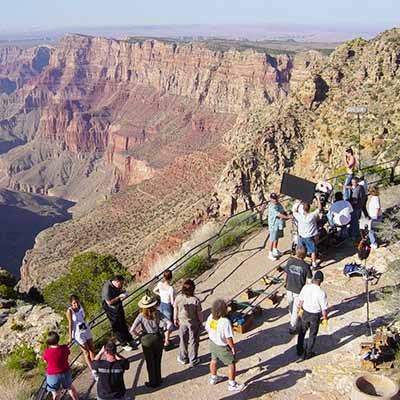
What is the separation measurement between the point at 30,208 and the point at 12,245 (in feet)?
106

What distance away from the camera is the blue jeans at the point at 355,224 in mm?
14680

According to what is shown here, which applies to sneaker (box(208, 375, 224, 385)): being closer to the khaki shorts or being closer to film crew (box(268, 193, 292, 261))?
the khaki shorts

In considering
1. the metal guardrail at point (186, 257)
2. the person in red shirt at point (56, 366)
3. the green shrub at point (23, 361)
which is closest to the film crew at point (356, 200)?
the metal guardrail at point (186, 257)

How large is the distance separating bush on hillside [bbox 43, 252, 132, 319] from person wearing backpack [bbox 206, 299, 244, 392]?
9.17 meters

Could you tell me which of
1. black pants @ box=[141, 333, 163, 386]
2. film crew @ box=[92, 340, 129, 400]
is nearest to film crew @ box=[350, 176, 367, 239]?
black pants @ box=[141, 333, 163, 386]

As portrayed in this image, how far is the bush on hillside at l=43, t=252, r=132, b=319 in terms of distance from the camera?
A: 69.3ft

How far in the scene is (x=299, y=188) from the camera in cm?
1306

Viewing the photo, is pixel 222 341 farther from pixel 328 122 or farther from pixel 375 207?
pixel 328 122

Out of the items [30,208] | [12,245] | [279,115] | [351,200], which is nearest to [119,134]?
[30,208]

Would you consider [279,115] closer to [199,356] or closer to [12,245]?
[199,356]

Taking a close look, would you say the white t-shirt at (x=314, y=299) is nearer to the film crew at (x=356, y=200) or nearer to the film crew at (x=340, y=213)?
the film crew at (x=340, y=213)

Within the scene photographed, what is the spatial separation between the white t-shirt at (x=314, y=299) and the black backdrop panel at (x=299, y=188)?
3.17m

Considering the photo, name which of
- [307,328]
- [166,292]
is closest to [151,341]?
[166,292]

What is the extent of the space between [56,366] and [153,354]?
162 cm
